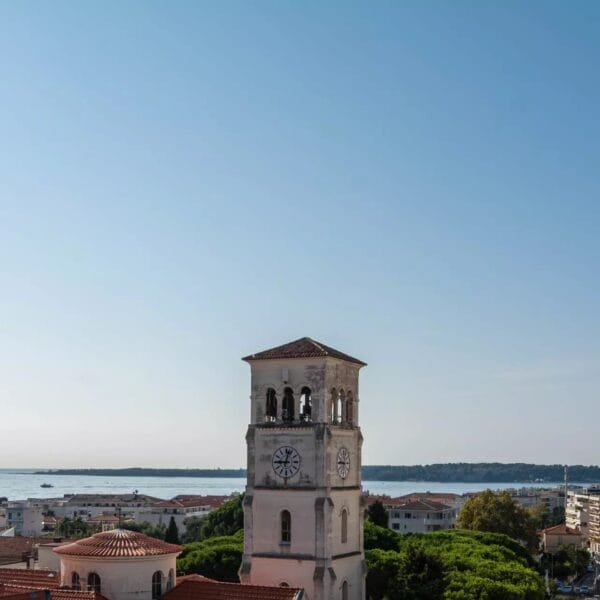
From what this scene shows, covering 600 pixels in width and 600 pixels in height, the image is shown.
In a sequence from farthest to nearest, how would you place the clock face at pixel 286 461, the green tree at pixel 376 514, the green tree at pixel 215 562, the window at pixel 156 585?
the green tree at pixel 376 514 → the green tree at pixel 215 562 → the clock face at pixel 286 461 → the window at pixel 156 585

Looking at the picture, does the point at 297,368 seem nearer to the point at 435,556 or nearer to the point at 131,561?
the point at 131,561

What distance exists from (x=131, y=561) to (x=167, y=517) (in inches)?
4843

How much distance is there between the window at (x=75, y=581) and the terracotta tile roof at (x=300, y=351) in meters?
11.4

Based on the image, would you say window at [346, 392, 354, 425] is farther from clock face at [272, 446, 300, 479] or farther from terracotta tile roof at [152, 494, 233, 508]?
terracotta tile roof at [152, 494, 233, 508]

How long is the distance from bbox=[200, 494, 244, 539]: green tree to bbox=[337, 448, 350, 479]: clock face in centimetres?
6118

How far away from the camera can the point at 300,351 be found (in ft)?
131

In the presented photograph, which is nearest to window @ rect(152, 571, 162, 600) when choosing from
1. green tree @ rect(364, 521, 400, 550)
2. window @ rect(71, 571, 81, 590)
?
window @ rect(71, 571, 81, 590)

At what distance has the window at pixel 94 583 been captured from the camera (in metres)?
35.7

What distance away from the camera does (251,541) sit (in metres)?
39.5

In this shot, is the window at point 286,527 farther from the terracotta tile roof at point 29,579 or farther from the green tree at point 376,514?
the green tree at point 376,514

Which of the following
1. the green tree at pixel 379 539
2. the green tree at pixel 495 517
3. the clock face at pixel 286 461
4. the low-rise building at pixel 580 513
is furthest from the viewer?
the low-rise building at pixel 580 513

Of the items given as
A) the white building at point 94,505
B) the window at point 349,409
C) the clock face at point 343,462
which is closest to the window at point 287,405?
the clock face at point 343,462

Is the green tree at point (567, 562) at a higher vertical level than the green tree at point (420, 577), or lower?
lower

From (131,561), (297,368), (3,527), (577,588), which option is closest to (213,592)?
(131,561)
